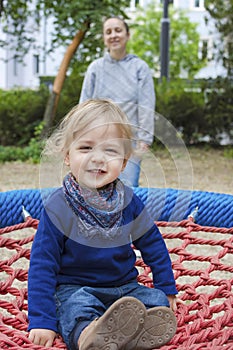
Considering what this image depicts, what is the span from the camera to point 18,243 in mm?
1868

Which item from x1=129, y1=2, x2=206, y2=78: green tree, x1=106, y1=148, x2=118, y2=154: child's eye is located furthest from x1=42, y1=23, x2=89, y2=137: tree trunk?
x1=129, y1=2, x2=206, y2=78: green tree

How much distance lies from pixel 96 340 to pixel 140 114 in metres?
1.85

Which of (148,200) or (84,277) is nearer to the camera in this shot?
(84,277)

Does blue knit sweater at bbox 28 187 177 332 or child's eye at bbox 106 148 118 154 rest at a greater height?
child's eye at bbox 106 148 118 154

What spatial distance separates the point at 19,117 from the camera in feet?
29.3

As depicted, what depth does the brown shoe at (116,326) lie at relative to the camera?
3.95ft

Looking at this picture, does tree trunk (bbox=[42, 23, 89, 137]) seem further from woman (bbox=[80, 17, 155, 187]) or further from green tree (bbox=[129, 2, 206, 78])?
green tree (bbox=[129, 2, 206, 78])

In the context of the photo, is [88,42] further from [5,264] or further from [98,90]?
[5,264]

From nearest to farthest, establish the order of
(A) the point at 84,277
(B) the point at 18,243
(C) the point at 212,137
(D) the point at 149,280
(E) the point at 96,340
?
(E) the point at 96,340 < (A) the point at 84,277 < (D) the point at 149,280 < (B) the point at 18,243 < (C) the point at 212,137

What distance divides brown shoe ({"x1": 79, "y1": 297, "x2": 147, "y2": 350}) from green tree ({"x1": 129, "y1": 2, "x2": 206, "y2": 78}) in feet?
84.6

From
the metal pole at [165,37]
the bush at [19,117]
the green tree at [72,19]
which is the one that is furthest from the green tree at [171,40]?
the green tree at [72,19]

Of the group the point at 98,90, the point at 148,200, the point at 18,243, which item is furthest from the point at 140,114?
the point at 18,243

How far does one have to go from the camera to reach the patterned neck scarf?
54.4 inches

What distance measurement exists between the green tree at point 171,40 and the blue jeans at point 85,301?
2557 centimetres
